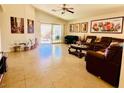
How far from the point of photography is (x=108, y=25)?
7.16m

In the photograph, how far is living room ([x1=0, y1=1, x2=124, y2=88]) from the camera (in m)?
3.03

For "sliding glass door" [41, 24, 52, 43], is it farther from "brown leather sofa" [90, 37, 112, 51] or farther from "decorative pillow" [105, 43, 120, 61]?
"decorative pillow" [105, 43, 120, 61]

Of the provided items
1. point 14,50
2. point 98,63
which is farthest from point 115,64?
point 14,50

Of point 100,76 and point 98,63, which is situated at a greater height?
point 98,63

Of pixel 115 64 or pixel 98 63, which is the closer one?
pixel 115 64

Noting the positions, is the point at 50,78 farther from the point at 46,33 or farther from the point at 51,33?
the point at 51,33

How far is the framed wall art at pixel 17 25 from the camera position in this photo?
674cm

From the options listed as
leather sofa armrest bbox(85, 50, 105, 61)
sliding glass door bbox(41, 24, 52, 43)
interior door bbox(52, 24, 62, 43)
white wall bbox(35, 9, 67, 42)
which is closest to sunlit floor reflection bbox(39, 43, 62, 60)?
leather sofa armrest bbox(85, 50, 105, 61)

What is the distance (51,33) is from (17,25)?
4.47m

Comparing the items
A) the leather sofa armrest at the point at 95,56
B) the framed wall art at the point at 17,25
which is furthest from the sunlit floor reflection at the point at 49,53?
the leather sofa armrest at the point at 95,56

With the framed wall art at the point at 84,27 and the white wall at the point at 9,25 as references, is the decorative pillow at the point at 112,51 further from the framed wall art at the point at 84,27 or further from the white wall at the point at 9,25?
the framed wall art at the point at 84,27
